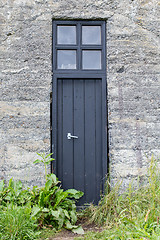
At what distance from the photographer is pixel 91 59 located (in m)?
4.27

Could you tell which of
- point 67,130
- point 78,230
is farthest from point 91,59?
point 78,230

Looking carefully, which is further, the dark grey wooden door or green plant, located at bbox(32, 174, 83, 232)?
the dark grey wooden door

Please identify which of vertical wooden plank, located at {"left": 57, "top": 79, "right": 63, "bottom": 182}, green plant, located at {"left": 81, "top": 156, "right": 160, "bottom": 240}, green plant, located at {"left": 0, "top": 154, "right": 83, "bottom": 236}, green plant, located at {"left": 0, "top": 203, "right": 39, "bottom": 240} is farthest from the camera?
vertical wooden plank, located at {"left": 57, "top": 79, "right": 63, "bottom": 182}

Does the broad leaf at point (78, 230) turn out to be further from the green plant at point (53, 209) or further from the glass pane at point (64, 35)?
the glass pane at point (64, 35)

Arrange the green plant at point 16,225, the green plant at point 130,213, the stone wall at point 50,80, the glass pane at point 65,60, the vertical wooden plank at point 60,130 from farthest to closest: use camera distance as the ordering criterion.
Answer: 1. the glass pane at point 65,60
2. the vertical wooden plank at point 60,130
3. the stone wall at point 50,80
4. the green plant at point 16,225
5. the green plant at point 130,213

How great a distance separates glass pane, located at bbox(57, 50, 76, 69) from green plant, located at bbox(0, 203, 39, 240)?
7.53ft

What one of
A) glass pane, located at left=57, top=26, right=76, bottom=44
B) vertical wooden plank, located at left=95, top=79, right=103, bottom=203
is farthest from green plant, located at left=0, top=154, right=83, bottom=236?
glass pane, located at left=57, top=26, right=76, bottom=44

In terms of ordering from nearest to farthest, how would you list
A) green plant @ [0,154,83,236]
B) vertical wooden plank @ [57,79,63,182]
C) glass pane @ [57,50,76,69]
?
green plant @ [0,154,83,236], vertical wooden plank @ [57,79,63,182], glass pane @ [57,50,76,69]

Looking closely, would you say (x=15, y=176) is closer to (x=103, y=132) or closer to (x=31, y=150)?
(x=31, y=150)

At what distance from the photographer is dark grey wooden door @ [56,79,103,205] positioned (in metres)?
4.11

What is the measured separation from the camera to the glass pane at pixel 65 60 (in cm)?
423

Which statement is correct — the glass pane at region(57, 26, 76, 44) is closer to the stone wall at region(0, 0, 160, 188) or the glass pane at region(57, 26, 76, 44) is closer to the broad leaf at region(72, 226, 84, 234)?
the stone wall at region(0, 0, 160, 188)

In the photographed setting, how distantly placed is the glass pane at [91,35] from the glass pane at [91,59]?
6.5 inches

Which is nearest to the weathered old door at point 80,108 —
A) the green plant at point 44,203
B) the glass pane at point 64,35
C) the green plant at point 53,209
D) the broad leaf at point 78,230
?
the glass pane at point 64,35
